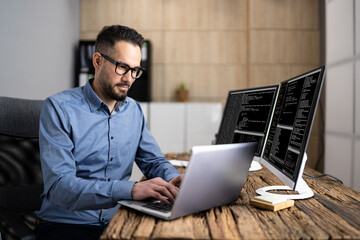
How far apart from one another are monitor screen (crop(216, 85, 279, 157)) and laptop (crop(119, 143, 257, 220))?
0.35m

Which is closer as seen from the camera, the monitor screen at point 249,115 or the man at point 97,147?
the man at point 97,147

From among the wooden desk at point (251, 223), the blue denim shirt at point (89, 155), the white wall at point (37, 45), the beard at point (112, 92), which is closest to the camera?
the wooden desk at point (251, 223)

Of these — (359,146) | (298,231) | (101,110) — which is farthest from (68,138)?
(359,146)

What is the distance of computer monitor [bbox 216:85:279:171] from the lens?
48.8 inches

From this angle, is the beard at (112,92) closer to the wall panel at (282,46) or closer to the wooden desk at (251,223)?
the wooden desk at (251,223)

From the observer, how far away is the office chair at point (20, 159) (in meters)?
1.20

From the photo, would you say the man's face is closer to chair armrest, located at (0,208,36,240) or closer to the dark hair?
the dark hair

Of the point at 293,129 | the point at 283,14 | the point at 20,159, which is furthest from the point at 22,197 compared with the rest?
the point at 283,14

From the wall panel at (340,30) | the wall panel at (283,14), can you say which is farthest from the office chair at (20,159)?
the wall panel at (283,14)

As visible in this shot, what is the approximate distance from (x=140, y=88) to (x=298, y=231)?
3389 mm

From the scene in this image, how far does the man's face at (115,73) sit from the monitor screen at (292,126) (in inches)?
24.1

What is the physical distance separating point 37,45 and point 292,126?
2.71 meters

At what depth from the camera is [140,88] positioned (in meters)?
3.94

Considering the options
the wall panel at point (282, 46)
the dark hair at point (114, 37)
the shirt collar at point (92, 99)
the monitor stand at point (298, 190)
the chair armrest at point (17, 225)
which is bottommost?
the chair armrest at point (17, 225)
